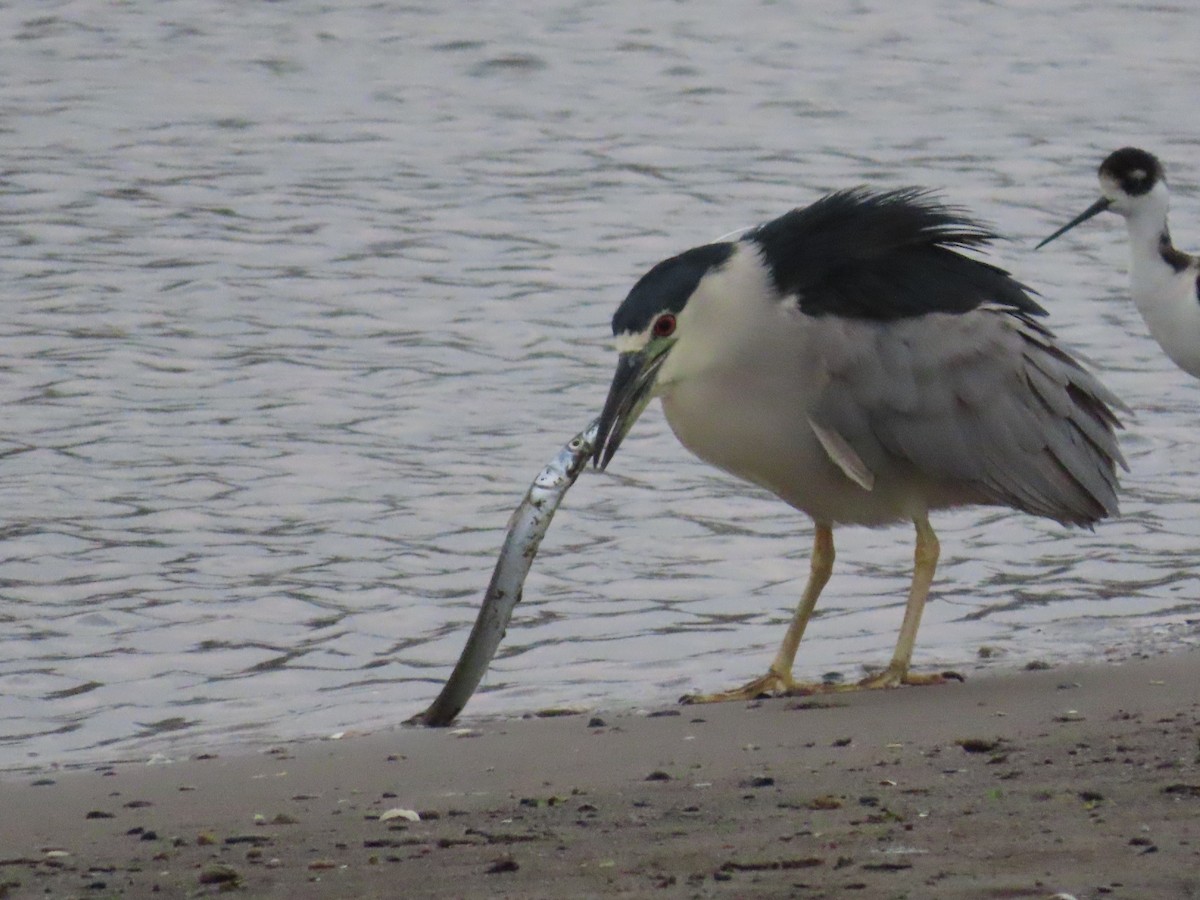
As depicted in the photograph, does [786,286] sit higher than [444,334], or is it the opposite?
[786,286]

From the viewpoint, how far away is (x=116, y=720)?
22.6ft

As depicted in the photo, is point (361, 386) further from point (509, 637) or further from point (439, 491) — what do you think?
point (509, 637)

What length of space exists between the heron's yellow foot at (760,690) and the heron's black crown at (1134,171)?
4.87m

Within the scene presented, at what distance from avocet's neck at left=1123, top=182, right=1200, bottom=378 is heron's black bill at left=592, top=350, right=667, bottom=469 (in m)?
4.38

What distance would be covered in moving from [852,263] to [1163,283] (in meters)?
4.24

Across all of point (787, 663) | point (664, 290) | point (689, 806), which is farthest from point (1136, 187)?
point (689, 806)

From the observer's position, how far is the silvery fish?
→ 654 centimetres

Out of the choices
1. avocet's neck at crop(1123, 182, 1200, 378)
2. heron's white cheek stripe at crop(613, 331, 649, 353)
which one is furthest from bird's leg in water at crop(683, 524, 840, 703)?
avocet's neck at crop(1123, 182, 1200, 378)

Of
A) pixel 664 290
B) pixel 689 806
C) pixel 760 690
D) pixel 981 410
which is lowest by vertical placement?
pixel 760 690

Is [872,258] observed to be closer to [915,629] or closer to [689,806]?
[915,629]

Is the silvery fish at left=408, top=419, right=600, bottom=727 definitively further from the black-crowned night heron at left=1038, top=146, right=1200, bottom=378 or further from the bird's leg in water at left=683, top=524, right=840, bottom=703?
the black-crowned night heron at left=1038, top=146, right=1200, bottom=378

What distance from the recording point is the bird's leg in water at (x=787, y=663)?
679 cm

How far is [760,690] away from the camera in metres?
6.82

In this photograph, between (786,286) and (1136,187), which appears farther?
(1136,187)
